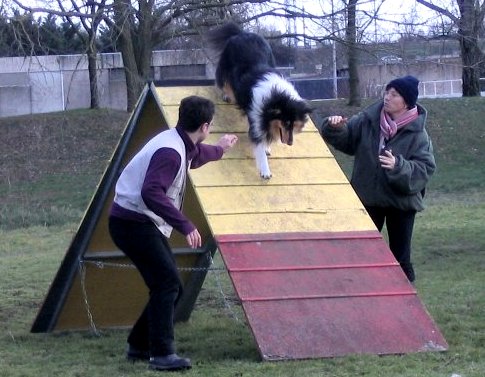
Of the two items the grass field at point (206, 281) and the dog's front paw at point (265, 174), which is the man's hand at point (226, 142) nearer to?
the dog's front paw at point (265, 174)

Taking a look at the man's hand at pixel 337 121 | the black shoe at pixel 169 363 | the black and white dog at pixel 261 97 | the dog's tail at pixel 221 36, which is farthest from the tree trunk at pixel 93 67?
the black shoe at pixel 169 363

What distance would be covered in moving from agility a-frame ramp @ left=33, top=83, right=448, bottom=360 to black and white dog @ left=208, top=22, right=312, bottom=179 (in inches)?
4.7

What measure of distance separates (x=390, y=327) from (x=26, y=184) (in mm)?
14753

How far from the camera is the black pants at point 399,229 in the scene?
5914 millimetres

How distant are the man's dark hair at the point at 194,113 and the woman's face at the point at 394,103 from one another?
1.38 metres

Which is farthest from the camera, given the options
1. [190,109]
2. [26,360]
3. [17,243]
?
[17,243]

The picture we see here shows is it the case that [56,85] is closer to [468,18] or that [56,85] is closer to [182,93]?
[468,18]

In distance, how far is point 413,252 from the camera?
976 cm

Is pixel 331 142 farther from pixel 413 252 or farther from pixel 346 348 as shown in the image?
pixel 413 252

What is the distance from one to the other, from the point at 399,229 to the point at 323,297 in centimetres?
99

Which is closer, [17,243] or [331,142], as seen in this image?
[331,142]

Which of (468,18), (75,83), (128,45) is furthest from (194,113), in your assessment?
(75,83)

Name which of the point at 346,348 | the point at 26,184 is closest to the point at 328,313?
the point at 346,348

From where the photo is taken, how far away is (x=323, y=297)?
5.20 m
